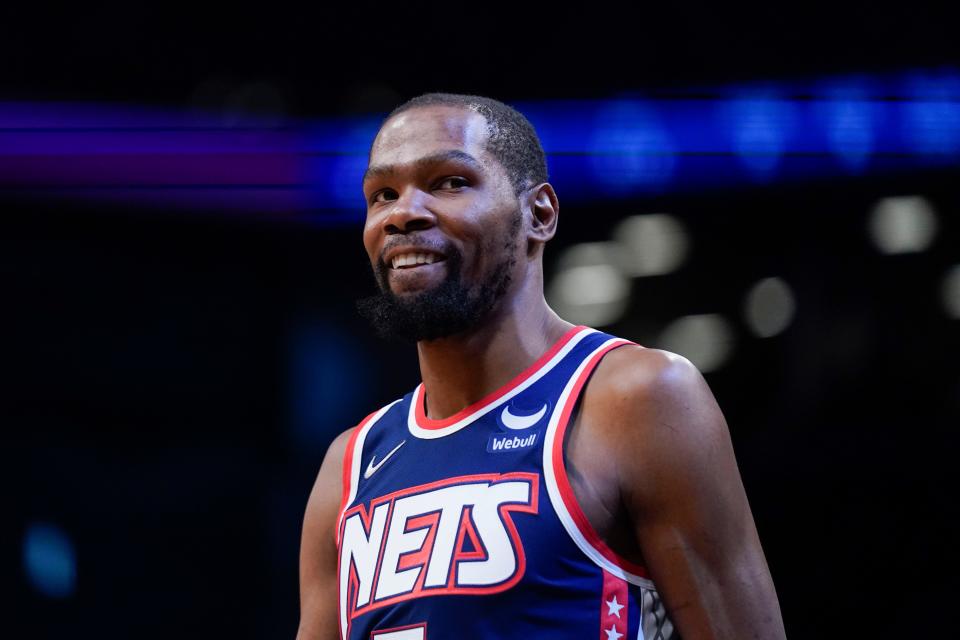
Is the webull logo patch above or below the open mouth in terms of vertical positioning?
below

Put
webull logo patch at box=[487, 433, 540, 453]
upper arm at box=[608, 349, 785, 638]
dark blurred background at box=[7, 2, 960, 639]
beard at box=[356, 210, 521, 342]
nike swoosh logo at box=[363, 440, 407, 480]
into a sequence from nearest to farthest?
upper arm at box=[608, 349, 785, 638], webull logo patch at box=[487, 433, 540, 453], beard at box=[356, 210, 521, 342], nike swoosh logo at box=[363, 440, 407, 480], dark blurred background at box=[7, 2, 960, 639]

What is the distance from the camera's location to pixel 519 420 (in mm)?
1752

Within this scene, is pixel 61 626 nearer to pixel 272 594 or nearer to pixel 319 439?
pixel 272 594

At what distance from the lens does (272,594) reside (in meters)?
4.41

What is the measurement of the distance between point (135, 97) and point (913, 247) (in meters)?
3.28

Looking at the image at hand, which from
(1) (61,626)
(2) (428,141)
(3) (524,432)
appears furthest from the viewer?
(1) (61,626)

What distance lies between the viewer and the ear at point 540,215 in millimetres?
1946

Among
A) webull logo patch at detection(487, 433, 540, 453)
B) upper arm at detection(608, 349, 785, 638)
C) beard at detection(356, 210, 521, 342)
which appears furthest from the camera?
beard at detection(356, 210, 521, 342)

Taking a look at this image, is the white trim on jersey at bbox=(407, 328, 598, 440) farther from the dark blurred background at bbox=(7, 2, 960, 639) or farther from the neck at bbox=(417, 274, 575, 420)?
the dark blurred background at bbox=(7, 2, 960, 639)

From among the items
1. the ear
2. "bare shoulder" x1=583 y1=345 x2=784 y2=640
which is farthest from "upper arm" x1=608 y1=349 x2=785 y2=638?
the ear

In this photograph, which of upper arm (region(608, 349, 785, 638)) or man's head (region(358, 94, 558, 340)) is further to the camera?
man's head (region(358, 94, 558, 340))

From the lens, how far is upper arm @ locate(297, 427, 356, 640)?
194cm

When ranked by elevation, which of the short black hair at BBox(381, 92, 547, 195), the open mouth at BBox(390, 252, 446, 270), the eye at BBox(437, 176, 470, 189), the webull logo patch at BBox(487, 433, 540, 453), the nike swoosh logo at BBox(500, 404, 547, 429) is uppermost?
the short black hair at BBox(381, 92, 547, 195)

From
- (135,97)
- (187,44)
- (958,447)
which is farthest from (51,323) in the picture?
(958,447)
